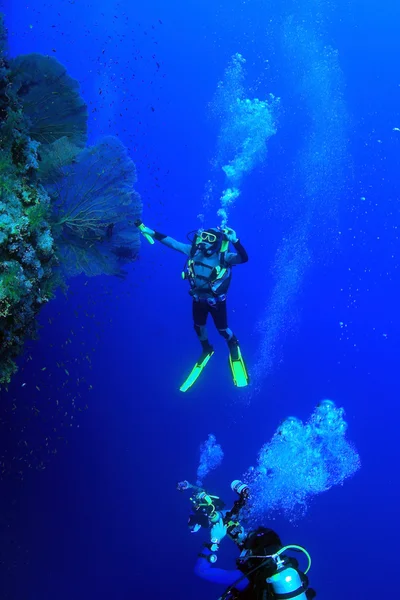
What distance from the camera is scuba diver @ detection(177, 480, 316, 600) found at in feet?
10.6

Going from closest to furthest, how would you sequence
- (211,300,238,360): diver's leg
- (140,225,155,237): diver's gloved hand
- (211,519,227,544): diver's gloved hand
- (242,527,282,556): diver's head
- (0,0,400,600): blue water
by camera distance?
(242,527,282,556): diver's head < (211,519,227,544): diver's gloved hand < (140,225,155,237): diver's gloved hand < (211,300,238,360): diver's leg < (0,0,400,600): blue water

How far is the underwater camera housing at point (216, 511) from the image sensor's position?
4.50 meters

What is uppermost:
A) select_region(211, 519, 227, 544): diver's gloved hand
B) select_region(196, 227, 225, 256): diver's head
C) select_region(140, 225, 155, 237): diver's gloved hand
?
select_region(196, 227, 225, 256): diver's head

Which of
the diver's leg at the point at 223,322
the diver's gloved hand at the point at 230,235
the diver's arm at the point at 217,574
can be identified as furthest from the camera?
the diver's leg at the point at 223,322

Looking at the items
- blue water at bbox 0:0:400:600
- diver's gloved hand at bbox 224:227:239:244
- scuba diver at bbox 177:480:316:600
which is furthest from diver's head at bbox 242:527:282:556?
blue water at bbox 0:0:400:600

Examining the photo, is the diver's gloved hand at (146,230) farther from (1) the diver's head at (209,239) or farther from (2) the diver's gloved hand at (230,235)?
(2) the diver's gloved hand at (230,235)

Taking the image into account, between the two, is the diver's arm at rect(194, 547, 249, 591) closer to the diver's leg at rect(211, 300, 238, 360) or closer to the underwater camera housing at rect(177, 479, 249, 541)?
the underwater camera housing at rect(177, 479, 249, 541)

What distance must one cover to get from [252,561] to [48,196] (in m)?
3.93

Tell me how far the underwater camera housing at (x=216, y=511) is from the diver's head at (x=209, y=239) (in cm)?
300

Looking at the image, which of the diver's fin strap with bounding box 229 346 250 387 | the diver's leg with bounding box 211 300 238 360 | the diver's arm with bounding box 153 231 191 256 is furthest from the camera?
the diver's fin strap with bounding box 229 346 250 387

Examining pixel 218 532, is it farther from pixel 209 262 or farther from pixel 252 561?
pixel 209 262

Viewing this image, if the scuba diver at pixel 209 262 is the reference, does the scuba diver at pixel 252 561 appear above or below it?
below

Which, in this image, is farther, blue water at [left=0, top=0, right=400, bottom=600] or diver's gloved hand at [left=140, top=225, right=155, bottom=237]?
blue water at [left=0, top=0, right=400, bottom=600]

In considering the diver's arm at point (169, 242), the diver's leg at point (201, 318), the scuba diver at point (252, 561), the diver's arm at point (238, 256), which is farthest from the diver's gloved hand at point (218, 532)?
the diver's arm at point (169, 242)
